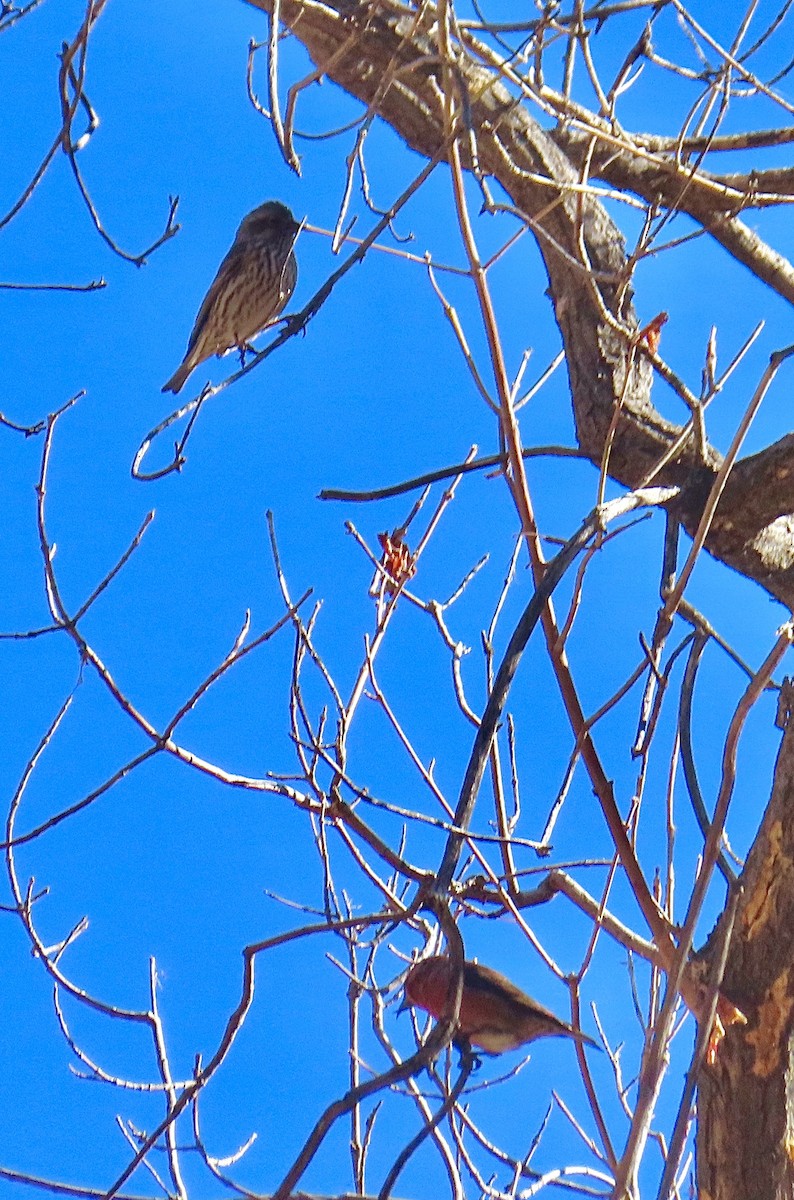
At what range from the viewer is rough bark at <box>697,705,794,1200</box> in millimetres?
2549

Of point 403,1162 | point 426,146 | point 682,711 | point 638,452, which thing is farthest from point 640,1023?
point 426,146

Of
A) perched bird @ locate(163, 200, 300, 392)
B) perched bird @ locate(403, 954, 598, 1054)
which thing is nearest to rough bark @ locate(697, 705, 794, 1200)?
perched bird @ locate(403, 954, 598, 1054)

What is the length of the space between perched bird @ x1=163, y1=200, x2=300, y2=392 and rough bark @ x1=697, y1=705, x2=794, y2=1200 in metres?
5.13

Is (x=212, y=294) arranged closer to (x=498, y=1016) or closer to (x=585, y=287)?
(x=585, y=287)

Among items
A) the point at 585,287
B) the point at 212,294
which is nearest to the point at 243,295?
the point at 212,294

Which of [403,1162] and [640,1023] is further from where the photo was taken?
[640,1023]

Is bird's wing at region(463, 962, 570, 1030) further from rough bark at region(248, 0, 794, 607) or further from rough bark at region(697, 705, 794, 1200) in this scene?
rough bark at region(248, 0, 794, 607)

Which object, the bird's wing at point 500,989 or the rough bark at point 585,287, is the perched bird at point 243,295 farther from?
the bird's wing at point 500,989

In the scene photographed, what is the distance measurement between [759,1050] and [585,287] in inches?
90.0

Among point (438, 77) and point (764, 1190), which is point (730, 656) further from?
point (438, 77)

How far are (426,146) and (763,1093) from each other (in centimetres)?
310

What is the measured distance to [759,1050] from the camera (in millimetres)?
2617

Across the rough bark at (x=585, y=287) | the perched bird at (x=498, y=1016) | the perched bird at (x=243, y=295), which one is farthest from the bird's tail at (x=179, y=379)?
the perched bird at (x=498, y=1016)

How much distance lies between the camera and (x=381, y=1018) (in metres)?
3.59
